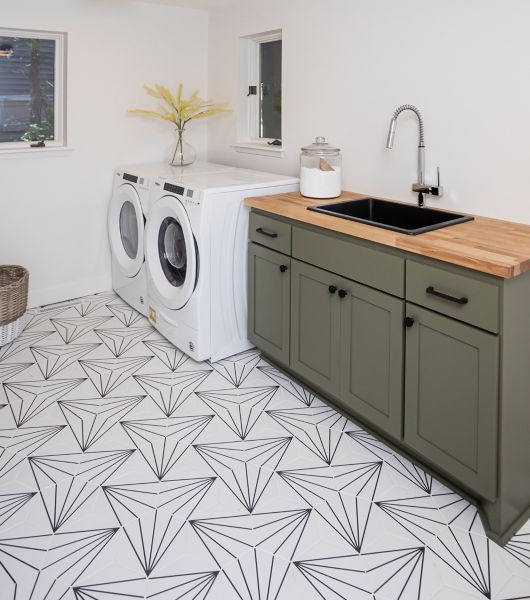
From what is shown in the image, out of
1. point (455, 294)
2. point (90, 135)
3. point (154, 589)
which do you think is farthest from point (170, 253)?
point (154, 589)

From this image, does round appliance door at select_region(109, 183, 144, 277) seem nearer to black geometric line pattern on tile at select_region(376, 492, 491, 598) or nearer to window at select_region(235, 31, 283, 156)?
window at select_region(235, 31, 283, 156)

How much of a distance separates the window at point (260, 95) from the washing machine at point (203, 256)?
0.64 metres

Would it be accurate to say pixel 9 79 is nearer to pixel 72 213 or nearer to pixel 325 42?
pixel 72 213

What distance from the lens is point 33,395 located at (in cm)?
269

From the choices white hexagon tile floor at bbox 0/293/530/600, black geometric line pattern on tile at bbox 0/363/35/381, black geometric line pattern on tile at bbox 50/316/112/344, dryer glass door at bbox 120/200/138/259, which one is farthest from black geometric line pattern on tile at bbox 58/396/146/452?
dryer glass door at bbox 120/200/138/259

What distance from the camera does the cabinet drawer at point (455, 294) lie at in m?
1.69

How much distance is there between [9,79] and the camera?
11.6 ft

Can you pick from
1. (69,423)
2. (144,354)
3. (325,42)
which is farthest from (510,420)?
(325,42)

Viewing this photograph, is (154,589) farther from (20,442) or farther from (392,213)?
(392,213)

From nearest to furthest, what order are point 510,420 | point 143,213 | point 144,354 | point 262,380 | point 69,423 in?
point 510,420, point 69,423, point 262,380, point 144,354, point 143,213

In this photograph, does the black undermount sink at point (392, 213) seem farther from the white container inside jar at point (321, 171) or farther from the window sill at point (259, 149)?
the window sill at point (259, 149)

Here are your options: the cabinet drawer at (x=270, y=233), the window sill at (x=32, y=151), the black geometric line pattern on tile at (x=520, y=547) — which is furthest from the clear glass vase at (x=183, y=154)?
the black geometric line pattern on tile at (x=520, y=547)

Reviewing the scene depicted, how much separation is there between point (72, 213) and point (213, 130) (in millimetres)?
1267

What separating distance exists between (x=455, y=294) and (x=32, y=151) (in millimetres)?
2957
